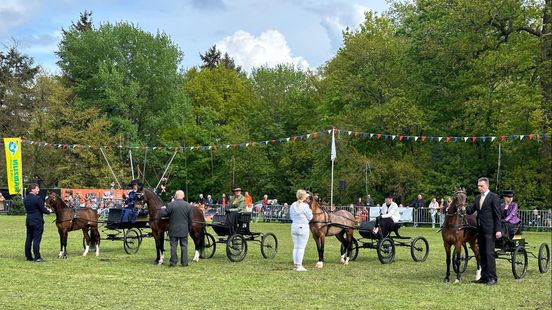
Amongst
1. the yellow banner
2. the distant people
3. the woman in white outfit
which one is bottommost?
the woman in white outfit

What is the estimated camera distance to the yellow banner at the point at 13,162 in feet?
132

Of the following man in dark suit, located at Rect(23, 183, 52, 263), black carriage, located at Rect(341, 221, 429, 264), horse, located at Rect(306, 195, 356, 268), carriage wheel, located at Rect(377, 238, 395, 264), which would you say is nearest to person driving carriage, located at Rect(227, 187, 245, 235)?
horse, located at Rect(306, 195, 356, 268)

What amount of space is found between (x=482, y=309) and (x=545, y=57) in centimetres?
2807

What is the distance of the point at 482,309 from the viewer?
33.8ft

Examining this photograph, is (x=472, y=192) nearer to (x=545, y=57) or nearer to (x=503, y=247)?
(x=545, y=57)

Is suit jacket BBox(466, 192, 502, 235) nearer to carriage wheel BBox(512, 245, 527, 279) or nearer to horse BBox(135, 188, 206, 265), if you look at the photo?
carriage wheel BBox(512, 245, 527, 279)

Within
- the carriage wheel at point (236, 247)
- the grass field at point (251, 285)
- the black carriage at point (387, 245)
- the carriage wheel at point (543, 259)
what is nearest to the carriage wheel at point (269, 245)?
the grass field at point (251, 285)

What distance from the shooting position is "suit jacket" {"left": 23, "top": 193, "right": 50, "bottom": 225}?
16.5 m

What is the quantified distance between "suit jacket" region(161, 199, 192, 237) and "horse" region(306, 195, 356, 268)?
2928 millimetres

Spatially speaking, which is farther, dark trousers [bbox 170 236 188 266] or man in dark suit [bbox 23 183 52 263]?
man in dark suit [bbox 23 183 52 263]

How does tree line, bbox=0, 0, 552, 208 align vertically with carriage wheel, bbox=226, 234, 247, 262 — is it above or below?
above

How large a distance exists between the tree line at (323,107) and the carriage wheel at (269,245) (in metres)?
19.6

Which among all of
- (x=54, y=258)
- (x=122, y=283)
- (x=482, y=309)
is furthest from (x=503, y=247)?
(x=54, y=258)

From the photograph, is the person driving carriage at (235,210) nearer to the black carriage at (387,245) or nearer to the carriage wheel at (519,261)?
the black carriage at (387,245)
